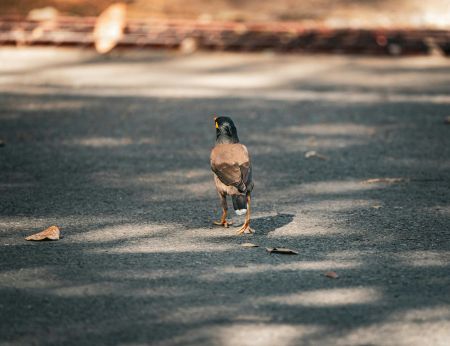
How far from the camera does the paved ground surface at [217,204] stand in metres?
Answer: 4.07

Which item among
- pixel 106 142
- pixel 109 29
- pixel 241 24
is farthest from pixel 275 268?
pixel 109 29

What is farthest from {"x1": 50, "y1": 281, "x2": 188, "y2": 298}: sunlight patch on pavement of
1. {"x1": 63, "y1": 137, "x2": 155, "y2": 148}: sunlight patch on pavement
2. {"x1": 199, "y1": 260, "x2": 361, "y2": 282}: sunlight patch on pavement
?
{"x1": 63, "y1": 137, "x2": 155, "y2": 148}: sunlight patch on pavement

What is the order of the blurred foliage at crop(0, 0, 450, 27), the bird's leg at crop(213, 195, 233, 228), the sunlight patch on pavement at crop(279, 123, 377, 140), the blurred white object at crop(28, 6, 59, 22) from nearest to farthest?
the bird's leg at crop(213, 195, 233, 228), the sunlight patch on pavement at crop(279, 123, 377, 140), the blurred white object at crop(28, 6, 59, 22), the blurred foliage at crop(0, 0, 450, 27)

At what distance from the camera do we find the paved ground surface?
407 centimetres

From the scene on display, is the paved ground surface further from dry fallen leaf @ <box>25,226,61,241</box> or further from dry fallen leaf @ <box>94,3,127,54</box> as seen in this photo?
dry fallen leaf @ <box>94,3,127,54</box>

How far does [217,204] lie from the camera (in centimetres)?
620

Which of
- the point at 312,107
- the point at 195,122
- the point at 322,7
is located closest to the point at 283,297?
the point at 195,122

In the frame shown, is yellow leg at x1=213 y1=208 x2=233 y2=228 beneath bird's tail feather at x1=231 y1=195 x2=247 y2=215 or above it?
beneath

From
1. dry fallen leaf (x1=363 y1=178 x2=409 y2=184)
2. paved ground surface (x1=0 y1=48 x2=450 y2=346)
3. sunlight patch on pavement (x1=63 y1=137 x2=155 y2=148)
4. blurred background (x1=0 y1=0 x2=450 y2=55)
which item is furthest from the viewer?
blurred background (x1=0 y1=0 x2=450 y2=55)

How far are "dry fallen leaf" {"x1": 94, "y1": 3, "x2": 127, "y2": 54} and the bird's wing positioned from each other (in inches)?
285

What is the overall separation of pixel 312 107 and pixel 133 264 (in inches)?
198

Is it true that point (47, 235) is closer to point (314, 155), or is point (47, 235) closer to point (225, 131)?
point (225, 131)

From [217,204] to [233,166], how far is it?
3.04 ft

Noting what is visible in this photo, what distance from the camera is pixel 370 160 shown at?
24.5 ft
